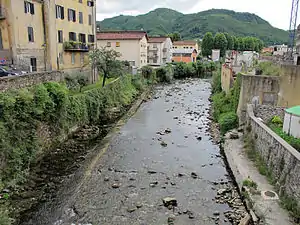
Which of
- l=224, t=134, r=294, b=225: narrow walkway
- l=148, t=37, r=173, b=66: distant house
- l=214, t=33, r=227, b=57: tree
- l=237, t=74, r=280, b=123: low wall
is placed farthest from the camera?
l=214, t=33, r=227, b=57: tree

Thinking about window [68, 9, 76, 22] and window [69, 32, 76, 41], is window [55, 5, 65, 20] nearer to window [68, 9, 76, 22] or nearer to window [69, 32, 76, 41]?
window [68, 9, 76, 22]

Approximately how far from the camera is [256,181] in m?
11.7

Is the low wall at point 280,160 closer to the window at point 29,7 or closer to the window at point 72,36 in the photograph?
the window at point 29,7

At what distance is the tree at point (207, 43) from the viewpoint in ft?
272

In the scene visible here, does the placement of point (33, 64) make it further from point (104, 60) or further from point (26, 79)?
point (26, 79)

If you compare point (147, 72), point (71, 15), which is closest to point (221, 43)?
point (147, 72)

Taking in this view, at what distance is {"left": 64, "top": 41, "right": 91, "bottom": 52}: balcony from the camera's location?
25889 millimetres

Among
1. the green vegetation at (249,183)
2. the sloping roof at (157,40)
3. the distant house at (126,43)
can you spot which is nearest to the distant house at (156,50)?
the sloping roof at (157,40)

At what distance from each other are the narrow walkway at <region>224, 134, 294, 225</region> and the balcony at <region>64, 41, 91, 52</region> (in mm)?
17894

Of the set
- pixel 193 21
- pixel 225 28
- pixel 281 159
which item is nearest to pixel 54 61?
pixel 281 159

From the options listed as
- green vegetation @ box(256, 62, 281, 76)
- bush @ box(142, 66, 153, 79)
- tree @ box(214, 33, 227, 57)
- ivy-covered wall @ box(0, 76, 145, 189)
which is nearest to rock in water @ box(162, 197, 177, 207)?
ivy-covered wall @ box(0, 76, 145, 189)

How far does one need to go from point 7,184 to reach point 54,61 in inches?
603

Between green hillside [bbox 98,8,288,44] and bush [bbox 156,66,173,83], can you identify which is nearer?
bush [bbox 156,66,173,83]

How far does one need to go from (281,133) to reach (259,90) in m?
6.02
